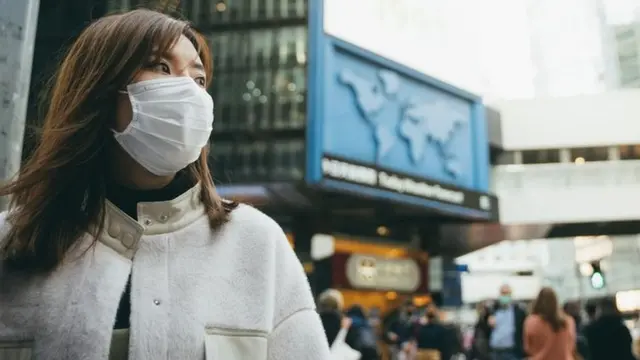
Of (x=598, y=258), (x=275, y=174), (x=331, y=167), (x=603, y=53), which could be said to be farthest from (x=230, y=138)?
(x=603, y=53)

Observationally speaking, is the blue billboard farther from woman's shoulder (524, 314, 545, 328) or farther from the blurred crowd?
woman's shoulder (524, 314, 545, 328)

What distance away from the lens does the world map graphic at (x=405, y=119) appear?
16812 mm

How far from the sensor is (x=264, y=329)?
1.38 metres

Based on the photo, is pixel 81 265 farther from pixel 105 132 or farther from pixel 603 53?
pixel 603 53

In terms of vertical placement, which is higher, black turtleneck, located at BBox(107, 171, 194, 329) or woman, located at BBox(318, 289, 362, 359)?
black turtleneck, located at BBox(107, 171, 194, 329)

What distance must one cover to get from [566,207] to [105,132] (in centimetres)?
2288

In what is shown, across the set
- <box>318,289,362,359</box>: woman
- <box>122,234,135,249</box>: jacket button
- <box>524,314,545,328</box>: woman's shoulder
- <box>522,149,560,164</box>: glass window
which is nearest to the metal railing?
<box>522,149,560,164</box>: glass window

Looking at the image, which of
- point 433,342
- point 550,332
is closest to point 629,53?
point 433,342

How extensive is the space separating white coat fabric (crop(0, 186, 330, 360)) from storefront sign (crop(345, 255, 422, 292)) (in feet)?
Result: 61.3

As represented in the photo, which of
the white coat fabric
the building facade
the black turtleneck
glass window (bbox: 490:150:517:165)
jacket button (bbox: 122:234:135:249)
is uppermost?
the building facade

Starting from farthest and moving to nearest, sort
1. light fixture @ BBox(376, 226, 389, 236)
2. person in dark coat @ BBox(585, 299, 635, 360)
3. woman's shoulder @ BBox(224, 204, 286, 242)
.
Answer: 1. light fixture @ BBox(376, 226, 389, 236)
2. person in dark coat @ BBox(585, 299, 635, 360)
3. woman's shoulder @ BBox(224, 204, 286, 242)

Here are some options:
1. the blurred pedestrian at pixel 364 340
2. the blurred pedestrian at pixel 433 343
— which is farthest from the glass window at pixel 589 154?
the blurred pedestrian at pixel 364 340

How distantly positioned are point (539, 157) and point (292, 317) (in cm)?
2611

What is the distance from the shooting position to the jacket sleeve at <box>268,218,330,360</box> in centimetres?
141
